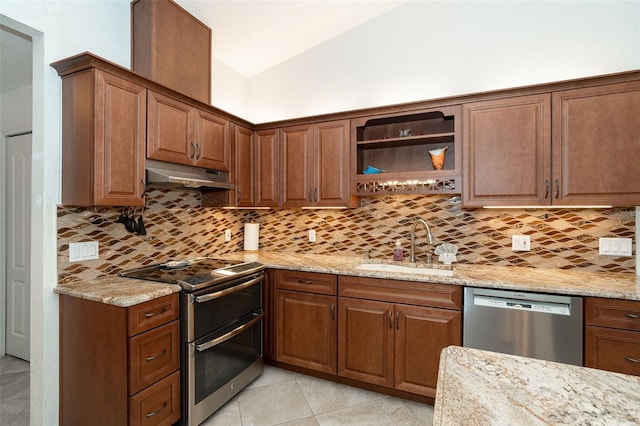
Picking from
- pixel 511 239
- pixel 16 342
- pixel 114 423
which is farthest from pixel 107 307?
pixel 511 239

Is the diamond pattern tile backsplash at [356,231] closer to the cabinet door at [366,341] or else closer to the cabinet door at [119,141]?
the cabinet door at [119,141]

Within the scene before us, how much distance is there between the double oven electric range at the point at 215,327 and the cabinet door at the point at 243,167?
0.68 m

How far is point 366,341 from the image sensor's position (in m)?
2.36

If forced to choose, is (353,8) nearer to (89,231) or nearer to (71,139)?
(71,139)

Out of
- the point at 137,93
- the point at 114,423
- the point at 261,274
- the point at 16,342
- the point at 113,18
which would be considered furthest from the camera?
the point at 16,342

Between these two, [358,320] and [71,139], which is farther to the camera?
[358,320]

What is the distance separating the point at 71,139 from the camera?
190 centimetres

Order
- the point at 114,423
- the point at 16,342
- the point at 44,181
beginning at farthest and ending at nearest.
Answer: the point at 16,342 → the point at 44,181 → the point at 114,423

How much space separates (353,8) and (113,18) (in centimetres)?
191

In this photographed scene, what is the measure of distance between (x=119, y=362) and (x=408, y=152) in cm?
258

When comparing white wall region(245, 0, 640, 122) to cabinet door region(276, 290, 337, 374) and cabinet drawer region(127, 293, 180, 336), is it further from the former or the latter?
cabinet drawer region(127, 293, 180, 336)

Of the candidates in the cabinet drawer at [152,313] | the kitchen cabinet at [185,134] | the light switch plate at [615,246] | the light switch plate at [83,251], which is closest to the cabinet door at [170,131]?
the kitchen cabinet at [185,134]

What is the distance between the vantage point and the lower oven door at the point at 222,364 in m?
1.97

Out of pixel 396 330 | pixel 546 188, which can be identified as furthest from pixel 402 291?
pixel 546 188
